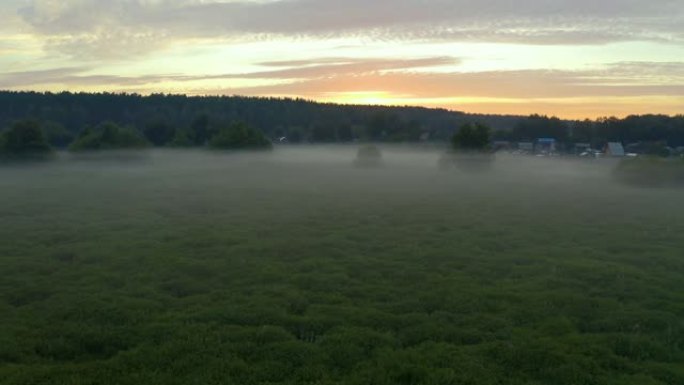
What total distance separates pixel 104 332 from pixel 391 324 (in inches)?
269

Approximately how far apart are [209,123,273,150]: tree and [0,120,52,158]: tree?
981 inches

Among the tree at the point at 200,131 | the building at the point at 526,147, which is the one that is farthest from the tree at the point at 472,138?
the building at the point at 526,147

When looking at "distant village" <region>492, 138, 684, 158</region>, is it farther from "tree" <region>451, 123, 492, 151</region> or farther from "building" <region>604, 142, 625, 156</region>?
"tree" <region>451, 123, 492, 151</region>

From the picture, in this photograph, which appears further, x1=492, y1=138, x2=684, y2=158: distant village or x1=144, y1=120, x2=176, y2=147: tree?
x1=492, y1=138, x2=684, y2=158: distant village

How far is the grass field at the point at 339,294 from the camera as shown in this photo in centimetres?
1377

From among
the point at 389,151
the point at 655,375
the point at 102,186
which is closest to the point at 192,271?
the point at 655,375

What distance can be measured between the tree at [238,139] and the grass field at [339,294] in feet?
186

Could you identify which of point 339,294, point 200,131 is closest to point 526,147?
point 200,131

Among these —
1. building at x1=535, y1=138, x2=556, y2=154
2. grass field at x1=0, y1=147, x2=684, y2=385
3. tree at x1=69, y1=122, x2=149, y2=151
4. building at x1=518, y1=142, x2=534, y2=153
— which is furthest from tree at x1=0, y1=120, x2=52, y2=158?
building at x1=535, y1=138, x2=556, y2=154

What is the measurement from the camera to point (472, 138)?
287 feet

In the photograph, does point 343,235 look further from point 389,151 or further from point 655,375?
point 389,151

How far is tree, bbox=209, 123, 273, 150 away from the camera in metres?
101

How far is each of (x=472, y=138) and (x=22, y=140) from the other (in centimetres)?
5836

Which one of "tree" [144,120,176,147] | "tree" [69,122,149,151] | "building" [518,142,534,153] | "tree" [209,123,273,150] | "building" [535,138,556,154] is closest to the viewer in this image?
"tree" [69,122,149,151]
